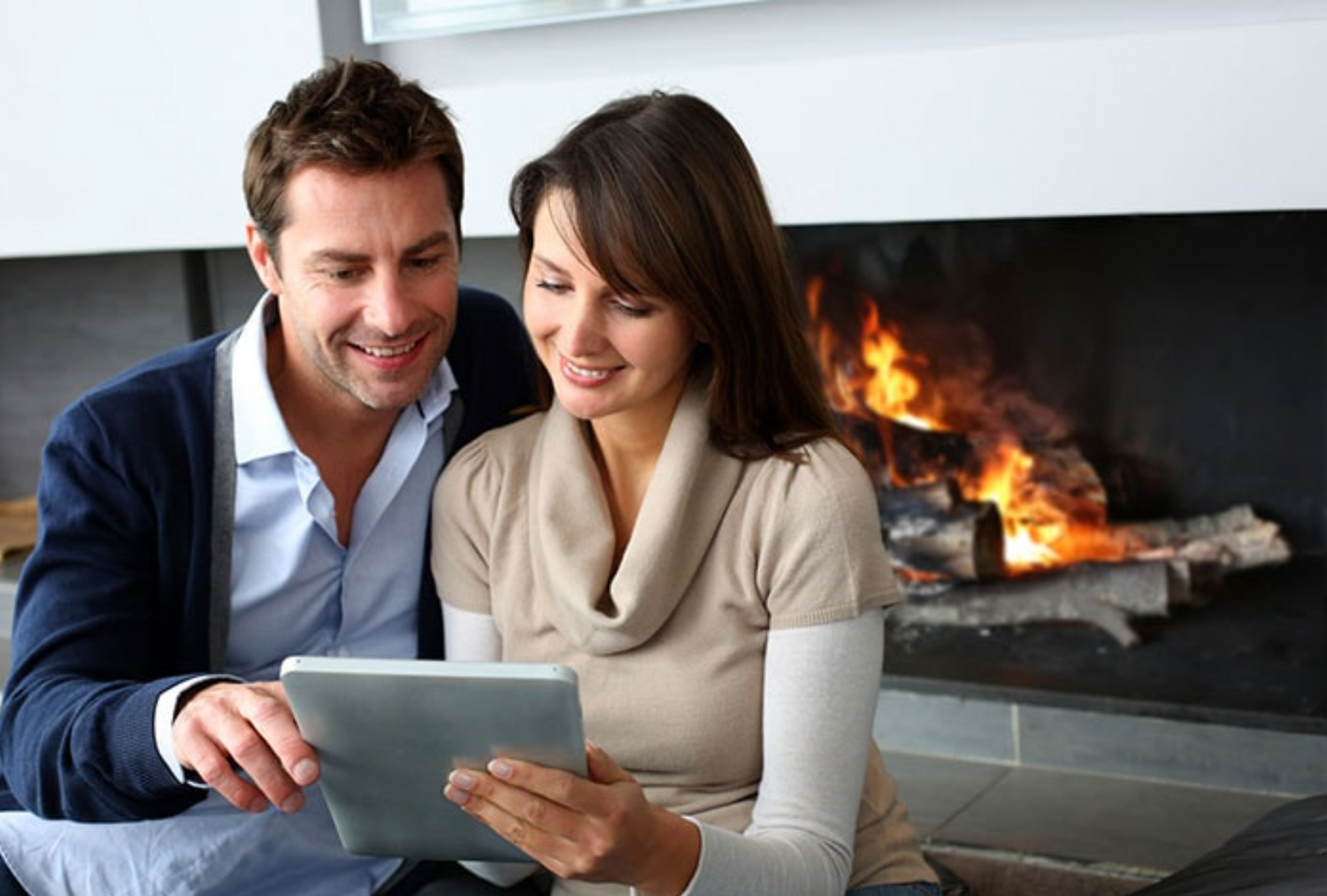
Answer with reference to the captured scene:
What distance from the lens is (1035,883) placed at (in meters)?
2.36

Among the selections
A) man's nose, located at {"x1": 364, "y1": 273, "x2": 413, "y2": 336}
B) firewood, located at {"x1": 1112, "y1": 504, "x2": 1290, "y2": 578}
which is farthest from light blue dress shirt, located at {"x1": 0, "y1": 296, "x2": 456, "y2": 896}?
firewood, located at {"x1": 1112, "y1": 504, "x2": 1290, "y2": 578}

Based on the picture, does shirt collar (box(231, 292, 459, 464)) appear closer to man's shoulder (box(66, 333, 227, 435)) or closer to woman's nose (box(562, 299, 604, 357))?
man's shoulder (box(66, 333, 227, 435))

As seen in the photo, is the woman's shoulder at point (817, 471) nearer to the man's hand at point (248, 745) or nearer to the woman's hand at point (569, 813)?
the woman's hand at point (569, 813)

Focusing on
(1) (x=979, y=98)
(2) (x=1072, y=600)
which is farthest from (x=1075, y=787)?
(1) (x=979, y=98)

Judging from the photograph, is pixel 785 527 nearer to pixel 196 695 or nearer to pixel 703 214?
pixel 703 214

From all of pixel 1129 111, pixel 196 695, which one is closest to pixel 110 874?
pixel 196 695

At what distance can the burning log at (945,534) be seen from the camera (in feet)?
9.38

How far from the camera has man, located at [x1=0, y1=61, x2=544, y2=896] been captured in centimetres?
163

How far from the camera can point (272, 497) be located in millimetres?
1718

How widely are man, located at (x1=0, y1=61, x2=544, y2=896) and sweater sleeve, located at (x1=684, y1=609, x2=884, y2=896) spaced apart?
1.22 feet

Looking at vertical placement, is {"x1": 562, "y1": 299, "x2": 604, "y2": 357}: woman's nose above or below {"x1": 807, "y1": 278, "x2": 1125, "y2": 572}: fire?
above

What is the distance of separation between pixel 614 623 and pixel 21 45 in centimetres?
199

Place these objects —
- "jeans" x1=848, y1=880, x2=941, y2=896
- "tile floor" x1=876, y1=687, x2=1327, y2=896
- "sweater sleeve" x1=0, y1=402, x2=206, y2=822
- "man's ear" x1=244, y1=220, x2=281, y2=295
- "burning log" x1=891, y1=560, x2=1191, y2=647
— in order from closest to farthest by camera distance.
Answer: "sweater sleeve" x1=0, y1=402, x2=206, y2=822, "jeans" x1=848, y1=880, x2=941, y2=896, "man's ear" x1=244, y1=220, x2=281, y2=295, "tile floor" x1=876, y1=687, x2=1327, y2=896, "burning log" x1=891, y1=560, x2=1191, y2=647

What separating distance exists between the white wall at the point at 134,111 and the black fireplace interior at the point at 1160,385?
35.7 inches
